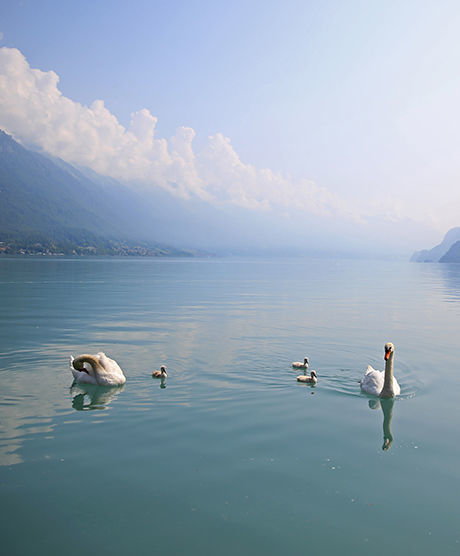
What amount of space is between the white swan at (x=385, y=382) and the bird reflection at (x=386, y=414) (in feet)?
1.05

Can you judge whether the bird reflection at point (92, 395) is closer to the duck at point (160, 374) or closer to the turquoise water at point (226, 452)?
the turquoise water at point (226, 452)

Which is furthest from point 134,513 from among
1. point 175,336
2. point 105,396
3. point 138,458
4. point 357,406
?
point 175,336

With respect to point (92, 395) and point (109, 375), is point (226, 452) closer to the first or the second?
point (92, 395)

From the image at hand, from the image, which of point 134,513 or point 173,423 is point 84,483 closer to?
point 134,513

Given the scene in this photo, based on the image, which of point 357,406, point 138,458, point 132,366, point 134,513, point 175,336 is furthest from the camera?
point 175,336

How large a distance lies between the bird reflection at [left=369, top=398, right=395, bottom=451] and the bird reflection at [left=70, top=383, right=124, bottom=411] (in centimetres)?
1022

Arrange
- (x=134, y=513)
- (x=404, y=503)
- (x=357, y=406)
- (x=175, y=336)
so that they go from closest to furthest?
(x=134, y=513)
(x=404, y=503)
(x=357, y=406)
(x=175, y=336)

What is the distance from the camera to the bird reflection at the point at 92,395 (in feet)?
59.0

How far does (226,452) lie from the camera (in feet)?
45.0

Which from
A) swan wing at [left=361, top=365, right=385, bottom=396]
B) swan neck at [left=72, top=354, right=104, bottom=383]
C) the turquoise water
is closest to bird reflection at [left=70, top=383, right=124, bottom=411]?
the turquoise water

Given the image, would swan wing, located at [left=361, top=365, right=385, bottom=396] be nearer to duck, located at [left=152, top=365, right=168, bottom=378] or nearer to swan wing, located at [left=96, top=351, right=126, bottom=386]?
duck, located at [left=152, top=365, right=168, bottom=378]

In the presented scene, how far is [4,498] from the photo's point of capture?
11.0 meters

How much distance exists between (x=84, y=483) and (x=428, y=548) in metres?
A: 8.09

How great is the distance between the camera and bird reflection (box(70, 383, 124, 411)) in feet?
59.0
